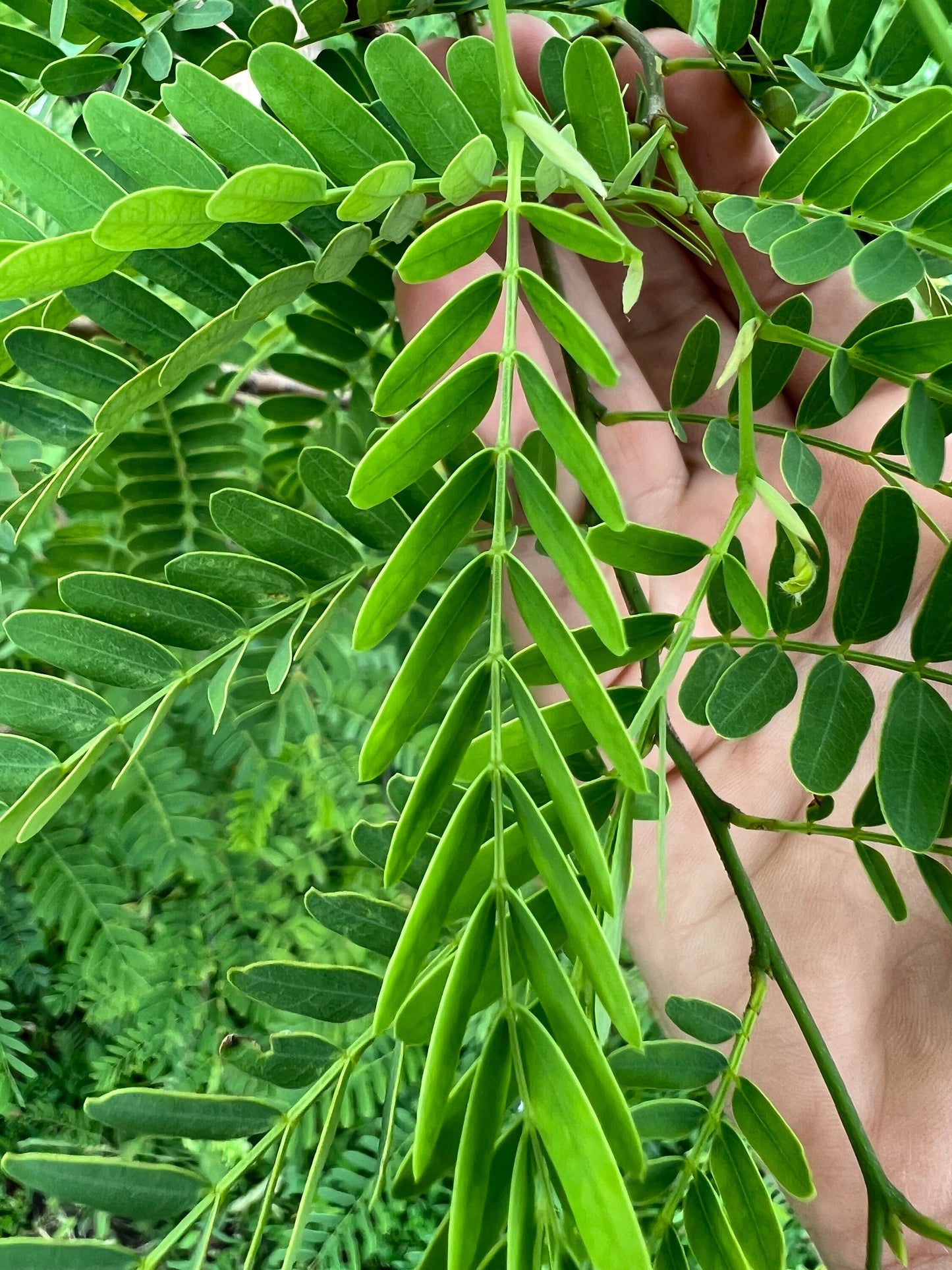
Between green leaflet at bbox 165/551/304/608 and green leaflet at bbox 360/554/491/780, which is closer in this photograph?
green leaflet at bbox 360/554/491/780

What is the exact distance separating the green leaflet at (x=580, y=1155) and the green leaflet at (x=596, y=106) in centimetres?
34

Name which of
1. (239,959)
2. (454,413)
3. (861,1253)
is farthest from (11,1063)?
(454,413)

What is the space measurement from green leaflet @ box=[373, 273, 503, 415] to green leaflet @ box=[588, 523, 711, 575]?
0.09 metres

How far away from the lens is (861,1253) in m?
0.54

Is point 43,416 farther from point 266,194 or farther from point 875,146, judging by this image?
point 875,146

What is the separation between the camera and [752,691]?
39 cm

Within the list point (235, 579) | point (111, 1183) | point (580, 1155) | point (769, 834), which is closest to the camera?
point (580, 1155)

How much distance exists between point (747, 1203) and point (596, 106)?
1.49ft

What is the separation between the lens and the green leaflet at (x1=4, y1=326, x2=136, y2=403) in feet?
1.16

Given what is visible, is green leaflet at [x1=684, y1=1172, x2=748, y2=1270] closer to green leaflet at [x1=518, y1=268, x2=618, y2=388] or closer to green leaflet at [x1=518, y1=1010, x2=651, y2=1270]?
green leaflet at [x1=518, y1=1010, x2=651, y2=1270]

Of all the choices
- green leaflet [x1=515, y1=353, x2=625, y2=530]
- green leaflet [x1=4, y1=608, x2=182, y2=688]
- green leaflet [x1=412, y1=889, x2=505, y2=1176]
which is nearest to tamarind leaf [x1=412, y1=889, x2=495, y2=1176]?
green leaflet [x1=412, y1=889, x2=505, y2=1176]

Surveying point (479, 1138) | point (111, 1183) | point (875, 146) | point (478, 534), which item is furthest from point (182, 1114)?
point (875, 146)

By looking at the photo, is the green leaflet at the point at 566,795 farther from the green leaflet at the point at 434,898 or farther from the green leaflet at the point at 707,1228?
the green leaflet at the point at 707,1228

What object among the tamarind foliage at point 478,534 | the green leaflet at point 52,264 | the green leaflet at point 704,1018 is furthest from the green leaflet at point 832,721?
the green leaflet at point 52,264
